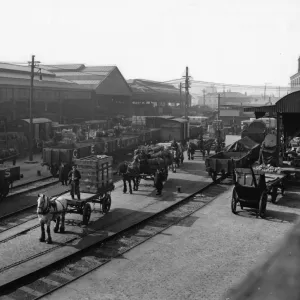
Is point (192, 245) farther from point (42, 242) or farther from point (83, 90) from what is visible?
point (83, 90)

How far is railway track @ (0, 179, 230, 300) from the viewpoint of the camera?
9.85 meters

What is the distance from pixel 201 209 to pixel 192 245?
4.86m

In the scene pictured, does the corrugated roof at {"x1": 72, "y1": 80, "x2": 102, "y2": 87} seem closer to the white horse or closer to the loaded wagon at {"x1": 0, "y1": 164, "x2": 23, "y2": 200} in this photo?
the loaded wagon at {"x1": 0, "y1": 164, "x2": 23, "y2": 200}

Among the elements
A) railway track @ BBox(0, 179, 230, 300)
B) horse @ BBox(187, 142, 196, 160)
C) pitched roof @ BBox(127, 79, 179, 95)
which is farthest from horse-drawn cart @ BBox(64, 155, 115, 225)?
pitched roof @ BBox(127, 79, 179, 95)

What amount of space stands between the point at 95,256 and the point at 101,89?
51644 mm

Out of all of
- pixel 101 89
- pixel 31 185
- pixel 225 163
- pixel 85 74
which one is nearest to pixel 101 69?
pixel 85 74

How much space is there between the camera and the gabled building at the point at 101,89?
6072cm

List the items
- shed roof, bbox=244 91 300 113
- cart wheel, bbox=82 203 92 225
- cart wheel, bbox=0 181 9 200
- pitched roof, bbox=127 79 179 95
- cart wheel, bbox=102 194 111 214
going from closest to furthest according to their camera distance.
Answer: cart wheel, bbox=82 203 92 225
cart wheel, bbox=102 194 111 214
cart wheel, bbox=0 181 9 200
shed roof, bbox=244 91 300 113
pitched roof, bbox=127 79 179 95

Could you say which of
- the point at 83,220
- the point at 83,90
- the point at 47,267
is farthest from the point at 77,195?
the point at 83,90

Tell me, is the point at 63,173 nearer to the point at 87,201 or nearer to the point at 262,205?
the point at 87,201

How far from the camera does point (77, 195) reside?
1470 centimetres

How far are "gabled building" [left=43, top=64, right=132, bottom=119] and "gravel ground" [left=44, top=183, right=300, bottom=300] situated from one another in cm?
4583

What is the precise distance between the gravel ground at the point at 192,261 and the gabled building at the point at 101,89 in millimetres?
45833

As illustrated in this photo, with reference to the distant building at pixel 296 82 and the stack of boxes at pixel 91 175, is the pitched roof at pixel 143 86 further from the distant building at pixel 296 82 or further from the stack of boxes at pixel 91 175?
the stack of boxes at pixel 91 175
